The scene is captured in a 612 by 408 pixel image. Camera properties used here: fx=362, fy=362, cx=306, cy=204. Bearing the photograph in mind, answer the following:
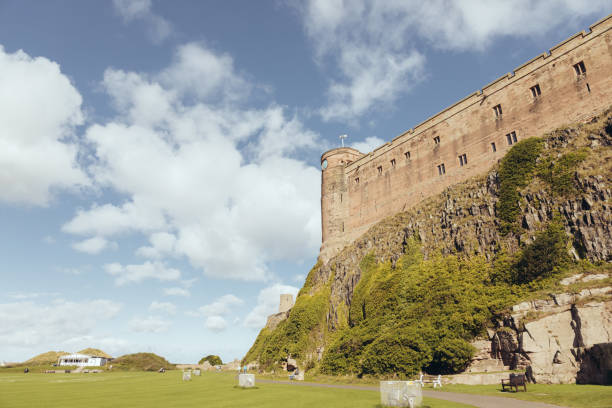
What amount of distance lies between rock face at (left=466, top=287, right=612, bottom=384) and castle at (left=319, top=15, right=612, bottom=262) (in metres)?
19.2

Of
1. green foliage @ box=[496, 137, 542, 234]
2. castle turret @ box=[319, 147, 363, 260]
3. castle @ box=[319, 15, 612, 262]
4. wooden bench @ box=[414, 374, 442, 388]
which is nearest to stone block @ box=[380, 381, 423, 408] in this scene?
wooden bench @ box=[414, 374, 442, 388]

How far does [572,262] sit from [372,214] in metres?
28.7

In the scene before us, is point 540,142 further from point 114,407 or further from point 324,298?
point 114,407

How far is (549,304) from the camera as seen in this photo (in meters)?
22.3

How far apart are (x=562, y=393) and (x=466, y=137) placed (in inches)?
1249

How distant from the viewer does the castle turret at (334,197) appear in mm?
55719

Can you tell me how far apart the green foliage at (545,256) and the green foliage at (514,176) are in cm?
351

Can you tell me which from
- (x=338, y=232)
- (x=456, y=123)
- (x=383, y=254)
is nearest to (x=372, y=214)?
(x=338, y=232)

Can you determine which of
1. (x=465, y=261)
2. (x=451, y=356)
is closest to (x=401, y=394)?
(x=451, y=356)

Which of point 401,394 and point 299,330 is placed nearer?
point 401,394

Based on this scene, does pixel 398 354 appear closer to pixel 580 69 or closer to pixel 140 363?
pixel 580 69

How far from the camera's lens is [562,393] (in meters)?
15.4

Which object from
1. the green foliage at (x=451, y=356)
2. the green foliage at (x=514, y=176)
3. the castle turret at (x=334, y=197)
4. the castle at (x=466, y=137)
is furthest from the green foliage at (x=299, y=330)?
the green foliage at (x=514, y=176)

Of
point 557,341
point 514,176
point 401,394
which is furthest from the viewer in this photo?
point 514,176
